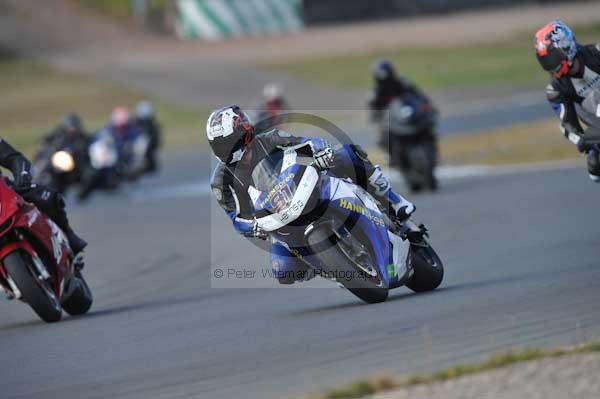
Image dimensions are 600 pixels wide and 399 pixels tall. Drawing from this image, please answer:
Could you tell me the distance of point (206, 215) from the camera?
1838 centimetres

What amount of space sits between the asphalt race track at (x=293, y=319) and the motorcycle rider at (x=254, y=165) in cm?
61

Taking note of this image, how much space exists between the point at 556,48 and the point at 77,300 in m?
4.27

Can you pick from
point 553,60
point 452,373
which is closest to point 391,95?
point 553,60

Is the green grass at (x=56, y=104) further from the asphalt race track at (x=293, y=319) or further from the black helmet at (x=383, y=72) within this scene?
the asphalt race track at (x=293, y=319)

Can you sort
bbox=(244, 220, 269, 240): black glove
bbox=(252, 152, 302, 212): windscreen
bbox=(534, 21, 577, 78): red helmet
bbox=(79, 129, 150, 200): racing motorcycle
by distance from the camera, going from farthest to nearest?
bbox=(79, 129, 150, 200): racing motorcycle → bbox=(534, 21, 577, 78): red helmet → bbox=(244, 220, 269, 240): black glove → bbox=(252, 152, 302, 212): windscreen

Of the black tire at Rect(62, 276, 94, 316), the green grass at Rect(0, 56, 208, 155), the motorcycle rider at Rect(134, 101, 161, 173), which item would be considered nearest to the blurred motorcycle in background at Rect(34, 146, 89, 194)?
the motorcycle rider at Rect(134, 101, 161, 173)

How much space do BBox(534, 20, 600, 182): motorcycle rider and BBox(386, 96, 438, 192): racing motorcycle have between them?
737 cm

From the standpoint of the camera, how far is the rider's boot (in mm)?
9055

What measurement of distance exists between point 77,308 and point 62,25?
122ft

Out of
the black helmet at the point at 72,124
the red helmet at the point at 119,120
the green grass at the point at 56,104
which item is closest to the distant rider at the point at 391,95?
the black helmet at the point at 72,124

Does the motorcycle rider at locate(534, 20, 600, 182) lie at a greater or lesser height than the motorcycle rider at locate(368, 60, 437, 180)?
greater

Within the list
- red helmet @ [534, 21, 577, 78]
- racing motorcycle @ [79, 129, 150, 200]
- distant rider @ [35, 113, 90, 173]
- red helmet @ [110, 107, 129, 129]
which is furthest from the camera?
red helmet @ [110, 107, 129, 129]

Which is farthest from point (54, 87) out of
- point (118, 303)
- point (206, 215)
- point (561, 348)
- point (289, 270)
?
point (561, 348)

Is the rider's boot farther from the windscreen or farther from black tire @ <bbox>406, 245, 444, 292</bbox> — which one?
the windscreen
